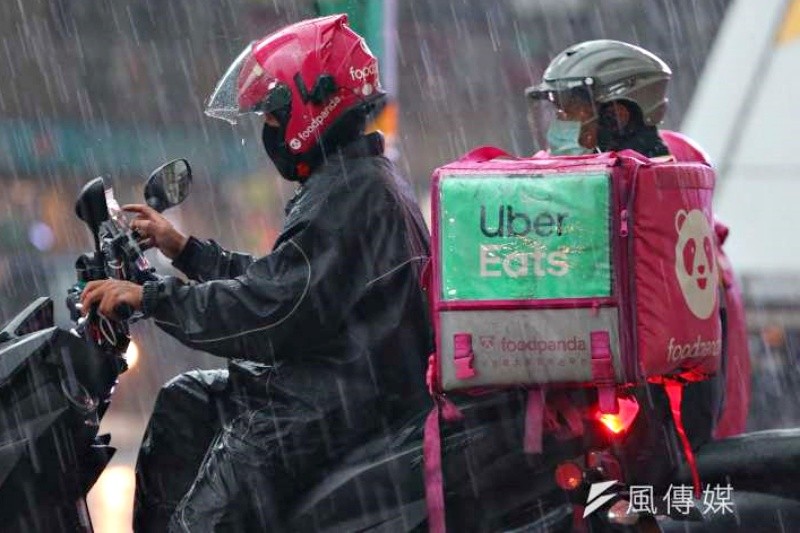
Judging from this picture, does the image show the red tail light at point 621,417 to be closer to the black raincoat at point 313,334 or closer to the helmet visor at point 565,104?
the black raincoat at point 313,334

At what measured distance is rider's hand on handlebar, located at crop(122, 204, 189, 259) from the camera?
4.21 meters

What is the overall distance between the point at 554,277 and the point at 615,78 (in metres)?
1.86

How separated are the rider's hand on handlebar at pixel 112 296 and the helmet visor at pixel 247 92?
58 centimetres

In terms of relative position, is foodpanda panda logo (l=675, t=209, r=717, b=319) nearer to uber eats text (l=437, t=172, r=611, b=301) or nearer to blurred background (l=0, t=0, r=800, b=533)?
uber eats text (l=437, t=172, r=611, b=301)

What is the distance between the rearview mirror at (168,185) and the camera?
416cm

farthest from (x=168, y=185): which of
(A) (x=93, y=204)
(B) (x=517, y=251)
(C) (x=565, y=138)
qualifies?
(C) (x=565, y=138)

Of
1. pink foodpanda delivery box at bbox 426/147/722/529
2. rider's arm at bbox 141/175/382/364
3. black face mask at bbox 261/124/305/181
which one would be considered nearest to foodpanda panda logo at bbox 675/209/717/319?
pink foodpanda delivery box at bbox 426/147/722/529

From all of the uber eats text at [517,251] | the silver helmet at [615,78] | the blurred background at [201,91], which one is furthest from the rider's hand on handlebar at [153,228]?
the blurred background at [201,91]

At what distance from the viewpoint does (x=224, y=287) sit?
3824 mm

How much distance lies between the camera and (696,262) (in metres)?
3.68

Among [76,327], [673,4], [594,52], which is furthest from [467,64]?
[76,327]

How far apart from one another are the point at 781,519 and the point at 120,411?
10075 mm

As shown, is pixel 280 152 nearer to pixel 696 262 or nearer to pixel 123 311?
pixel 123 311

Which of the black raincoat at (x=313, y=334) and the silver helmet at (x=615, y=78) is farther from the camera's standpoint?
the silver helmet at (x=615, y=78)
